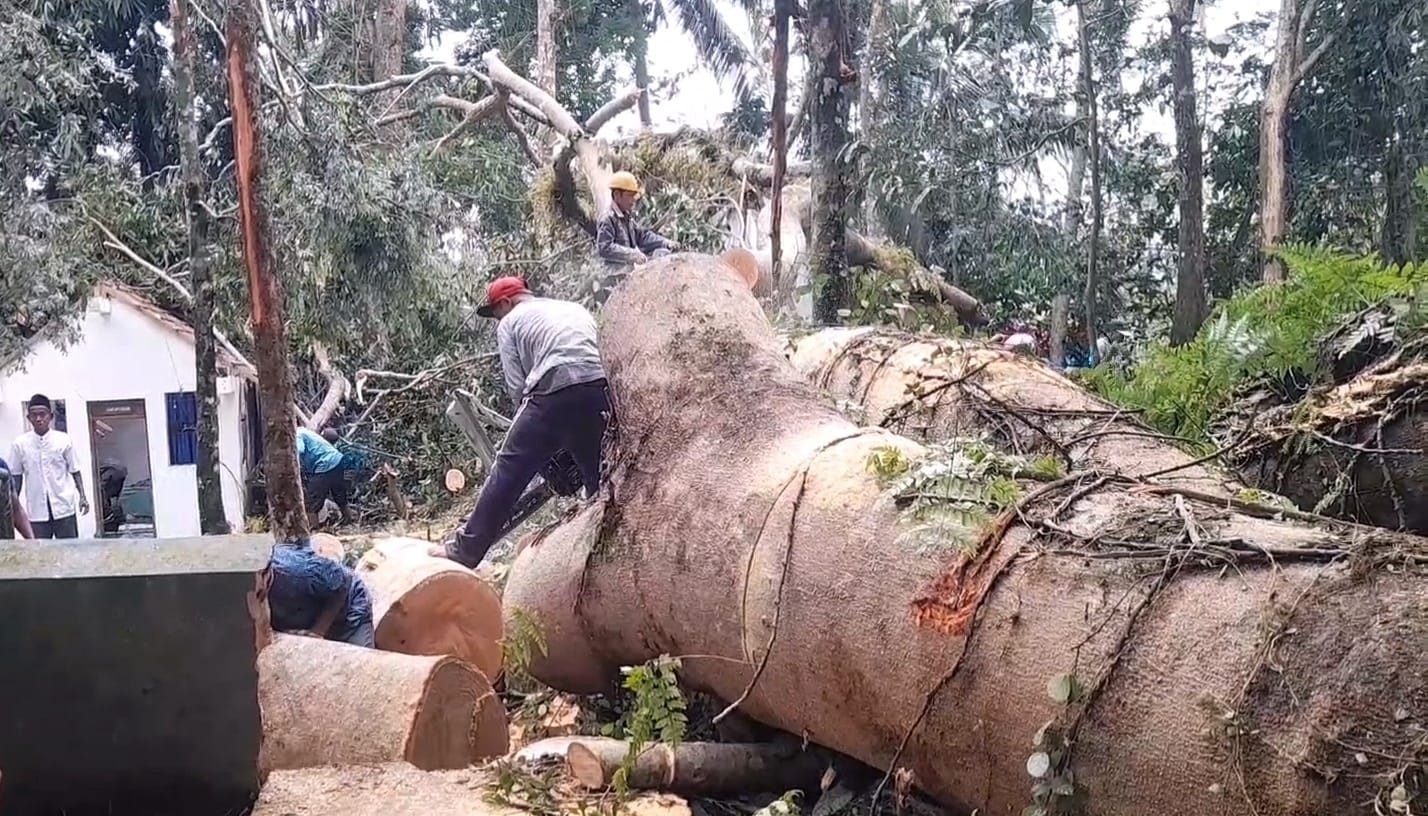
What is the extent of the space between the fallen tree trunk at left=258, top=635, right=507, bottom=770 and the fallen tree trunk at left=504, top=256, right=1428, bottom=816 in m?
0.55

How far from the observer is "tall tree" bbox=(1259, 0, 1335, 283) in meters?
10.8

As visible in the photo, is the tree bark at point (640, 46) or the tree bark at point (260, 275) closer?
the tree bark at point (260, 275)

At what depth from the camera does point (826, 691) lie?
297 centimetres

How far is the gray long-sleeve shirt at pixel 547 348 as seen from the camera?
530 cm

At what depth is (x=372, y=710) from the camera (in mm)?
3615

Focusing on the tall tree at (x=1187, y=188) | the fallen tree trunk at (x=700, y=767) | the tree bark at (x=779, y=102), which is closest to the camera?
the fallen tree trunk at (x=700, y=767)

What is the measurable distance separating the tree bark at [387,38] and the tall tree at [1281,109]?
11081 mm

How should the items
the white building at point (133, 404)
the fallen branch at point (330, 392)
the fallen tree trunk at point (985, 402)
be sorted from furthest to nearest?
the white building at point (133, 404)
the fallen branch at point (330, 392)
the fallen tree trunk at point (985, 402)

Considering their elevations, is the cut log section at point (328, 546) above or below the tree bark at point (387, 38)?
below

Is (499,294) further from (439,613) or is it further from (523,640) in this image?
(523,640)

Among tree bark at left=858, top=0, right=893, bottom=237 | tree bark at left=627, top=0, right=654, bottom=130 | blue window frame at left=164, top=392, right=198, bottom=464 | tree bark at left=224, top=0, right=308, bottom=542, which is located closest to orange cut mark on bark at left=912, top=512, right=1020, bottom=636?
tree bark at left=224, top=0, right=308, bottom=542

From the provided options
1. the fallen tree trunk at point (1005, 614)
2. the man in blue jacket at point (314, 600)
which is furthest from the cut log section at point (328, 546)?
the fallen tree trunk at point (1005, 614)

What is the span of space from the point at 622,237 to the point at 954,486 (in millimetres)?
4966

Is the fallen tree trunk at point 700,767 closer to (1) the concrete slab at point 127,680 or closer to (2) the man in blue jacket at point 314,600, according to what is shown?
(1) the concrete slab at point 127,680
